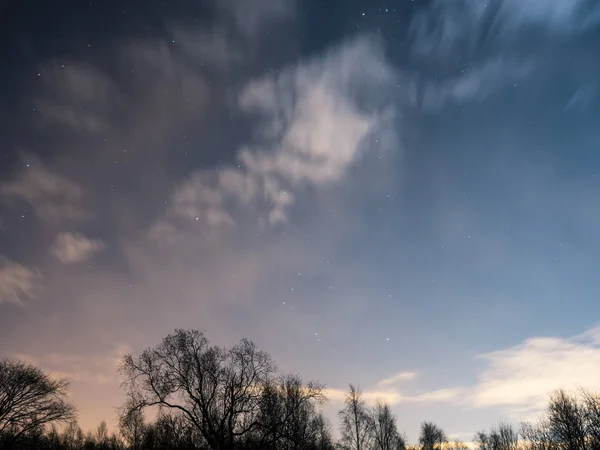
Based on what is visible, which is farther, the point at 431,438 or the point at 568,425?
the point at 431,438

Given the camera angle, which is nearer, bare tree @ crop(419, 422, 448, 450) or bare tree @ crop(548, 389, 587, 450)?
bare tree @ crop(548, 389, 587, 450)

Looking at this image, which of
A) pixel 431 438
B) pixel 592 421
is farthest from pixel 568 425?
pixel 431 438

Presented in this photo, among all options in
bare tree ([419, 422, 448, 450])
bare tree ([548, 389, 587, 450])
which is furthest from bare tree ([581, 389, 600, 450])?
bare tree ([419, 422, 448, 450])

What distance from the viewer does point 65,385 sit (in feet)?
180

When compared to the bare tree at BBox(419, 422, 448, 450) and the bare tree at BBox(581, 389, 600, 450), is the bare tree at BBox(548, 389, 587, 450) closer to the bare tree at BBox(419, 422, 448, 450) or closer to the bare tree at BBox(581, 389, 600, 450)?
the bare tree at BBox(581, 389, 600, 450)

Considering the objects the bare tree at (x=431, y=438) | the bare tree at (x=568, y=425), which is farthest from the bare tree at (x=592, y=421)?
the bare tree at (x=431, y=438)

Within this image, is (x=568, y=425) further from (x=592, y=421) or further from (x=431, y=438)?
(x=431, y=438)

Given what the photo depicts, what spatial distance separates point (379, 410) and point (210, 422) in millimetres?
71745

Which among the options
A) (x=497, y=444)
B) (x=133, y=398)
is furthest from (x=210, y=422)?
(x=497, y=444)

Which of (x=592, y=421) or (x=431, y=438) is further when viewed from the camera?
(x=431, y=438)

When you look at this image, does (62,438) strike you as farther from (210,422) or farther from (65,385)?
(210,422)

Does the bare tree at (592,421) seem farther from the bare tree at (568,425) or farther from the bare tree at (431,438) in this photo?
the bare tree at (431,438)

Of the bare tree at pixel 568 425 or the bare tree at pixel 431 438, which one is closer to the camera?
the bare tree at pixel 568 425

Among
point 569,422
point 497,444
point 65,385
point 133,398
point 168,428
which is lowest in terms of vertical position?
point 497,444
